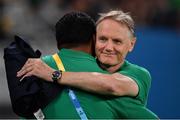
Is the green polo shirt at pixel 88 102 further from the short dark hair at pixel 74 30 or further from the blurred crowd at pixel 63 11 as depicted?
the blurred crowd at pixel 63 11

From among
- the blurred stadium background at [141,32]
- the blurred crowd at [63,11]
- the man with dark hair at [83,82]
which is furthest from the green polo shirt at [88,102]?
the blurred crowd at [63,11]

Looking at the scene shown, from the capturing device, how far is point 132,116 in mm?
4039

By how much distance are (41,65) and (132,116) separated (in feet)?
1.95

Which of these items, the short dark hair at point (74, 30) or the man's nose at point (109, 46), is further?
the man's nose at point (109, 46)

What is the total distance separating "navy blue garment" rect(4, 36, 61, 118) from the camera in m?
3.91

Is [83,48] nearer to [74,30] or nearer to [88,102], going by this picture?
[74,30]

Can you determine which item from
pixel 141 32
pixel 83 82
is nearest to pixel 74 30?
pixel 83 82

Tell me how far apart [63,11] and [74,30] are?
641cm

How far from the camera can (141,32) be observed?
9680 mm

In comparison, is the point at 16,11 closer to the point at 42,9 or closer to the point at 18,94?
the point at 42,9

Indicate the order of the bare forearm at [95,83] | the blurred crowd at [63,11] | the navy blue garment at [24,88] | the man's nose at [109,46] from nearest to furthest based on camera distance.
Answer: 1. the navy blue garment at [24,88]
2. the bare forearm at [95,83]
3. the man's nose at [109,46]
4. the blurred crowd at [63,11]

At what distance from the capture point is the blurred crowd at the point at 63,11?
1012 centimetres

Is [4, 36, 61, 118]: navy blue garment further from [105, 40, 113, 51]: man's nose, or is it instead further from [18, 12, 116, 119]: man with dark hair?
[105, 40, 113, 51]: man's nose

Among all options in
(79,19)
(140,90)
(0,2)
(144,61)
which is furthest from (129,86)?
(0,2)
